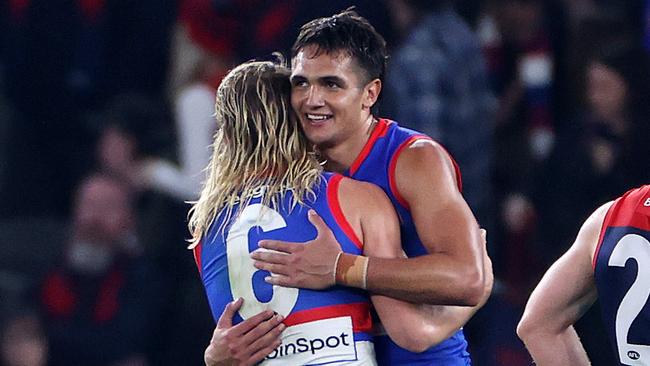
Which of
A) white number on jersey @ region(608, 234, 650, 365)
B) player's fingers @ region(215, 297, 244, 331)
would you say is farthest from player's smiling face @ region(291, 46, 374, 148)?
white number on jersey @ region(608, 234, 650, 365)

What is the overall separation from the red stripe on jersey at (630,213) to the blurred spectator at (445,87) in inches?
92.3

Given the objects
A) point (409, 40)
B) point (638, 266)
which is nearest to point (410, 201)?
point (638, 266)

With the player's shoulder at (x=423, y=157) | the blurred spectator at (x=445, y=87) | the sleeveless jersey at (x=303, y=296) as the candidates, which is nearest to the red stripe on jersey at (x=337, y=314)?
the sleeveless jersey at (x=303, y=296)

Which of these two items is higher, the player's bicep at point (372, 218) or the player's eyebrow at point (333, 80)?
the player's eyebrow at point (333, 80)

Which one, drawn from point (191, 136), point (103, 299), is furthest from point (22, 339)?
point (191, 136)

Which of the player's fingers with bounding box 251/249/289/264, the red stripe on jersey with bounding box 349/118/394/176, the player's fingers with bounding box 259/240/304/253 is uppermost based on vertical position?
the red stripe on jersey with bounding box 349/118/394/176

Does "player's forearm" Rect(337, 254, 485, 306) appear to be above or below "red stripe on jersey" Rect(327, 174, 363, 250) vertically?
below

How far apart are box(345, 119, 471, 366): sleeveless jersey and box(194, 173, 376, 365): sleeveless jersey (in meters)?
0.16

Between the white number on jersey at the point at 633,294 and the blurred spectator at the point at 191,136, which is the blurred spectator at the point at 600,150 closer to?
the blurred spectator at the point at 191,136

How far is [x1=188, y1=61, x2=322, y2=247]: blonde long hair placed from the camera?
3033 mm

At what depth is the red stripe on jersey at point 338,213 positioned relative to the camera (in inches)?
116

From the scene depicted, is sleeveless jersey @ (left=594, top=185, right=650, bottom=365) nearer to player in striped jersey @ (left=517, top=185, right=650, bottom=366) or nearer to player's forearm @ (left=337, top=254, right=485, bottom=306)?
player in striped jersey @ (left=517, top=185, right=650, bottom=366)

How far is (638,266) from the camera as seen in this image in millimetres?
2871

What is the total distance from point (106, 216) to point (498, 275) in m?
1.80
